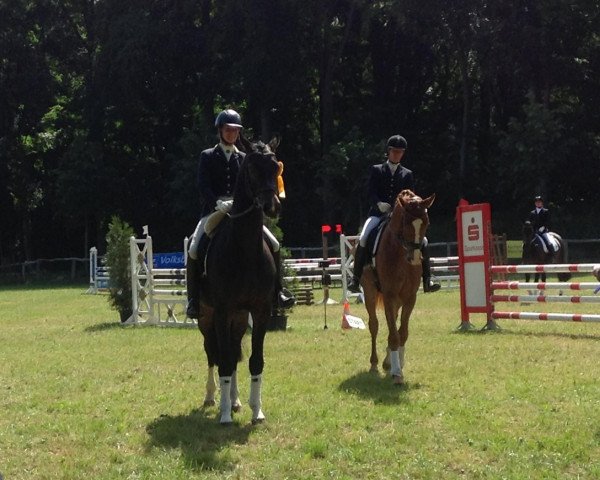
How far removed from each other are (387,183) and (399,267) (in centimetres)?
118

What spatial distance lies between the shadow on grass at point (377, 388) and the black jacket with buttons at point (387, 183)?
82.7 inches

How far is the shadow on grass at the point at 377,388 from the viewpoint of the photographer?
30.2 ft

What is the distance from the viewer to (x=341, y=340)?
1427 centimetres

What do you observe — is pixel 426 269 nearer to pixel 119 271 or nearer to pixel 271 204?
pixel 271 204

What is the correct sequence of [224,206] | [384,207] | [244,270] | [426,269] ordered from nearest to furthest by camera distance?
[244,270], [224,206], [384,207], [426,269]

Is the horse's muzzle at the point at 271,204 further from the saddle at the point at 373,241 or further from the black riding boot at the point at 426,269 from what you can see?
the saddle at the point at 373,241

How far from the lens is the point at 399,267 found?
1068 cm

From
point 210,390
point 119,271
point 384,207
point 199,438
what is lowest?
point 199,438

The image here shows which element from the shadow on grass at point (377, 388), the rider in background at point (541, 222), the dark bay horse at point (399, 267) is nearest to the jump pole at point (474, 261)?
the dark bay horse at point (399, 267)

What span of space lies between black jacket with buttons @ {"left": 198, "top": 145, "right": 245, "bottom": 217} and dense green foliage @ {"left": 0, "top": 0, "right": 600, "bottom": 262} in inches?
1226

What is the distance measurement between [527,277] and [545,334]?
411 inches

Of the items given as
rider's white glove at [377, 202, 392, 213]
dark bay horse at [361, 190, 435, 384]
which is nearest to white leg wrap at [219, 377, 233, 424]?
dark bay horse at [361, 190, 435, 384]

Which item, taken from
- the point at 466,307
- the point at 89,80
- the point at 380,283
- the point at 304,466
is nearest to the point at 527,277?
the point at 466,307

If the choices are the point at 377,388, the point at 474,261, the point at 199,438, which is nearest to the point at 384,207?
the point at 377,388
